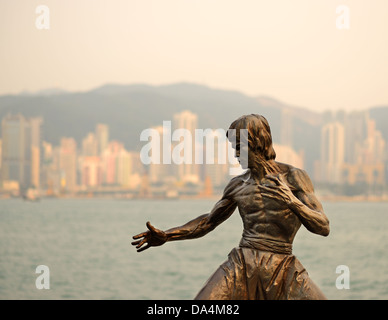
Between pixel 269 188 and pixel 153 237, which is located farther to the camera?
pixel 153 237

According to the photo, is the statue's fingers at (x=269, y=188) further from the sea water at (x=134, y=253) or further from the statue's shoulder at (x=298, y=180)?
the sea water at (x=134, y=253)

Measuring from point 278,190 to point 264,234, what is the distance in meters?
0.50

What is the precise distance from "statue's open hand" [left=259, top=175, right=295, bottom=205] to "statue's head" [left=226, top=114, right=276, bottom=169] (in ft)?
0.97

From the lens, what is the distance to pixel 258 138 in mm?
6691

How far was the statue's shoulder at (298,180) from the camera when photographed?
6.62 m

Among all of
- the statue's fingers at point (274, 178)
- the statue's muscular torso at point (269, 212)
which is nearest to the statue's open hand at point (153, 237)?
the statue's muscular torso at point (269, 212)

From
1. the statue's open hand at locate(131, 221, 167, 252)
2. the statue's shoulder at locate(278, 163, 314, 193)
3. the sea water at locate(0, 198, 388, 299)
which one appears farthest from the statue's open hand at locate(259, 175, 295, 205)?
the sea water at locate(0, 198, 388, 299)

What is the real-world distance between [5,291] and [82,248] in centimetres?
1720

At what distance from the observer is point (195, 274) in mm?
44531

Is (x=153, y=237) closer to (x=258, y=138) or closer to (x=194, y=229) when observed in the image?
(x=194, y=229)

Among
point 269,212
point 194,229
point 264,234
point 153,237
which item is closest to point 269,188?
point 269,212

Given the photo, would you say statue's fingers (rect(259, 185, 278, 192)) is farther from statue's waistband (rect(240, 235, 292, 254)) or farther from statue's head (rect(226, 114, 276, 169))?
statue's waistband (rect(240, 235, 292, 254))

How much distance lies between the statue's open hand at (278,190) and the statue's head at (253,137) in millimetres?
297

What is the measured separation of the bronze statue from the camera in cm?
657
